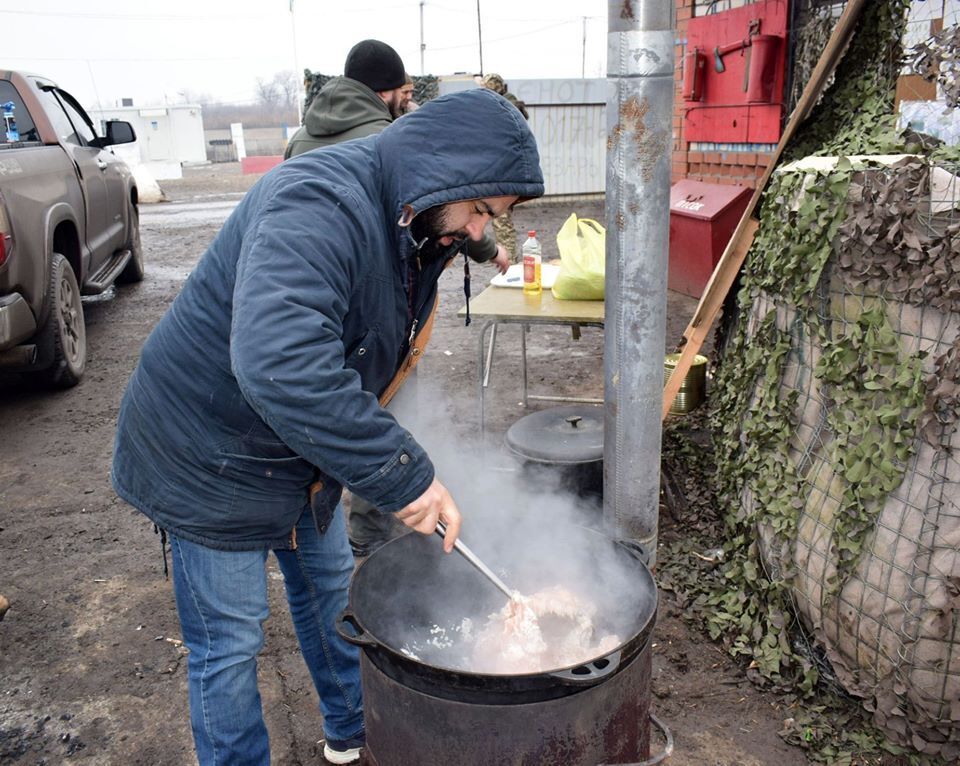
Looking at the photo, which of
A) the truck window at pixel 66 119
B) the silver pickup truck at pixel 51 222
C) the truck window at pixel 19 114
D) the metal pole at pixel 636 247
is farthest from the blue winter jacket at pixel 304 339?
the truck window at pixel 66 119

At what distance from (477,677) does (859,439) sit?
5.29ft

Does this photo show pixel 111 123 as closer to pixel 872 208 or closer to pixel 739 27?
pixel 739 27

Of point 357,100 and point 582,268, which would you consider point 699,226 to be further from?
point 357,100

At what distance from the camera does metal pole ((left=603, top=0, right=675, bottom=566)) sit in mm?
2418

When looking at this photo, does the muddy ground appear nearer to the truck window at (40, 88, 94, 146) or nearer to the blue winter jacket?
the blue winter jacket

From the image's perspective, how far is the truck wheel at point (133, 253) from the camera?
9.08 m

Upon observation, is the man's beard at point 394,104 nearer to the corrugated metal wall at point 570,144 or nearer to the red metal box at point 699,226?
the red metal box at point 699,226

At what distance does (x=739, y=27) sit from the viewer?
709 centimetres

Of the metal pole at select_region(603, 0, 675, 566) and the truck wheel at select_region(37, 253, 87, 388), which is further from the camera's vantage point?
the truck wheel at select_region(37, 253, 87, 388)

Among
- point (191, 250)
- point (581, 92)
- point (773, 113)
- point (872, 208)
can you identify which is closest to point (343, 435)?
point (872, 208)

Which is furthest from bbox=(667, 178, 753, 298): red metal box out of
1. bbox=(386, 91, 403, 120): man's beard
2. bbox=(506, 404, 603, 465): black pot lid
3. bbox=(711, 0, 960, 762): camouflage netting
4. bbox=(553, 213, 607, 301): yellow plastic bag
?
bbox=(711, 0, 960, 762): camouflage netting

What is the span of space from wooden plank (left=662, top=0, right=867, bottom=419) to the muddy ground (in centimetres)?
98

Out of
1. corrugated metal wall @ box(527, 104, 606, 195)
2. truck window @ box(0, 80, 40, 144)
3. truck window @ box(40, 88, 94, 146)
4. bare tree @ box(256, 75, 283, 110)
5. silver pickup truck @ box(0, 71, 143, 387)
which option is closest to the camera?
silver pickup truck @ box(0, 71, 143, 387)

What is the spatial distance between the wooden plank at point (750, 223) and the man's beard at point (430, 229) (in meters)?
2.00
